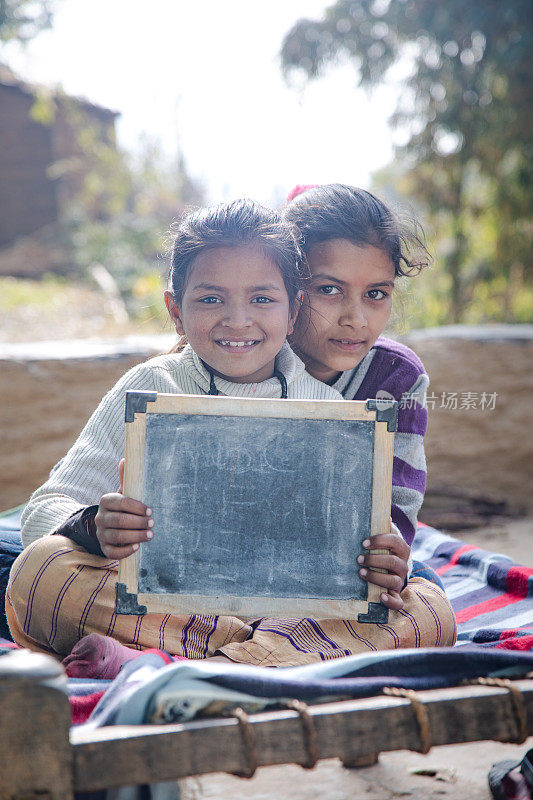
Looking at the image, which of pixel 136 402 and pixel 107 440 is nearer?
pixel 136 402

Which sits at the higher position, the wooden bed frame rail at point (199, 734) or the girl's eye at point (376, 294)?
the girl's eye at point (376, 294)

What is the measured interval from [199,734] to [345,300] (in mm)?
1339

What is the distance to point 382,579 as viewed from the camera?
162 centimetres

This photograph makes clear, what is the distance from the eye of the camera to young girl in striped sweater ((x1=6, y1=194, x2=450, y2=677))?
1732 millimetres

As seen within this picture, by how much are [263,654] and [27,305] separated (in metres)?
7.89

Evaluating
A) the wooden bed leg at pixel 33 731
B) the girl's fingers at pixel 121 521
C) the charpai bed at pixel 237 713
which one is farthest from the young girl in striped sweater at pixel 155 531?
the wooden bed leg at pixel 33 731

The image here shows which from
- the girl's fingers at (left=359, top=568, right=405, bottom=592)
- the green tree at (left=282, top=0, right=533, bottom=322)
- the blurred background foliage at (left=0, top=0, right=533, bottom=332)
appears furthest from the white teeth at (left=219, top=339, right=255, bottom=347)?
the green tree at (left=282, top=0, right=533, bottom=322)

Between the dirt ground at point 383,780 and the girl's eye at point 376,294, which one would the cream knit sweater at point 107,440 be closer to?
the girl's eye at point 376,294

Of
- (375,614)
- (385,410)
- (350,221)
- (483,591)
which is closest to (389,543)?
(375,614)

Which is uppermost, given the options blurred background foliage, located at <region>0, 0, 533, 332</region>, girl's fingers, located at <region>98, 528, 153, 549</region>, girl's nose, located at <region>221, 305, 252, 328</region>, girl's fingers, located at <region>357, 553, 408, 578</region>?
blurred background foliage, located at <region>0, 0, 533, 332</region>

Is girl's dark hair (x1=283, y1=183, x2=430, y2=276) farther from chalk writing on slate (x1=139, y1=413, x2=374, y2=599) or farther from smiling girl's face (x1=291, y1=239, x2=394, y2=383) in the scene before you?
chalk writing on slate (x1=139, y1=413, x2=374, y2=599)

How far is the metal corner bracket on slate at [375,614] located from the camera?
1632 mm

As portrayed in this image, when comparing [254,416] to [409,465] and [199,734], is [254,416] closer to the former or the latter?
[199,734]

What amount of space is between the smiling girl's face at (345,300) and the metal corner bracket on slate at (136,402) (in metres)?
0.78
